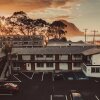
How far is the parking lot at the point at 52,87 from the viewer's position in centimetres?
4281

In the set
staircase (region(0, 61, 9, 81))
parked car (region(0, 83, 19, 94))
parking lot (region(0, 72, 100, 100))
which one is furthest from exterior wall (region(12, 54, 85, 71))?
parked car (region(0, 83, 19, 94))

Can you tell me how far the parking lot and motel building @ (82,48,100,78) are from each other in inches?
59.5

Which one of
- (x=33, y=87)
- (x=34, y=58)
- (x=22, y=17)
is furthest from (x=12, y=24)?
(x=33, y=87)

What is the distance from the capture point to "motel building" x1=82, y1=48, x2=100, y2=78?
59.6 meters

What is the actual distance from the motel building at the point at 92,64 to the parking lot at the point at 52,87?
1.51m

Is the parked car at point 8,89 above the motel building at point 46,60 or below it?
below

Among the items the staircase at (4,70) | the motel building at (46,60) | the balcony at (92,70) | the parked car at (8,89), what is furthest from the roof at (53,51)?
the parked car at (8,89)

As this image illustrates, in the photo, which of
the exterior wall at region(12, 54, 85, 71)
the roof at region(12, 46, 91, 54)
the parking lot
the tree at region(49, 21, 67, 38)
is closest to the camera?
the parking lot

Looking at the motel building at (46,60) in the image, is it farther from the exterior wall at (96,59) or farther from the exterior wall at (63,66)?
the exterior wall at (96,59)

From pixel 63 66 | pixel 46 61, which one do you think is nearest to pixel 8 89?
pixel 46 61

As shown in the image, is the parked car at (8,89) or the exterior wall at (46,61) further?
the exterior wall at (46,61)

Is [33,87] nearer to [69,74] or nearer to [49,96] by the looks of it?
[49,96]

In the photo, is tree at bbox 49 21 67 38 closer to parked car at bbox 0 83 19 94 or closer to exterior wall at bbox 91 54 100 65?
exterior wall at bbox 91 54 100 65

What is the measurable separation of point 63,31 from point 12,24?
2144 centimetres
